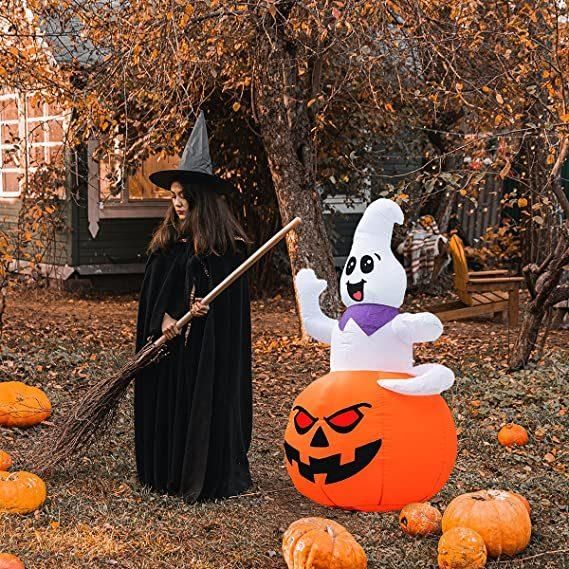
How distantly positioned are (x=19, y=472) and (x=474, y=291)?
688 centimetres

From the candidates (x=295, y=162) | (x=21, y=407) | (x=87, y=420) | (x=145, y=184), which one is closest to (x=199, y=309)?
(x=87, y=420)

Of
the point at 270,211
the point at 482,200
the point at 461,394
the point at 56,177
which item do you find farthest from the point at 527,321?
the point at 482,200

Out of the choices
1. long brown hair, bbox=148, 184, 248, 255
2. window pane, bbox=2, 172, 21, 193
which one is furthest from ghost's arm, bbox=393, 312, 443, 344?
window pane, bbox=2, 172, 21, 193

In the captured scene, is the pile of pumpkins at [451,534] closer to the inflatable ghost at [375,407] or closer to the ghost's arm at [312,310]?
the inflatable ghost at [375,407]

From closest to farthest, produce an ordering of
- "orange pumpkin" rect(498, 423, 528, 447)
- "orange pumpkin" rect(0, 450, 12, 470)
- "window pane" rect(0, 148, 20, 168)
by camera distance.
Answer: "orange pumpkin" rect(0, 450, 12, 470) → "orange pumpkin" rect(498, 423, 528, 447) → "window pane" rect(0, 148, 20, 168)

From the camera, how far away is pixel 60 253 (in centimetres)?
1387

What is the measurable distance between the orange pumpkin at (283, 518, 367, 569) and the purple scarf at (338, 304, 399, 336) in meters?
0.98

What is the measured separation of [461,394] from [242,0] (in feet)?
12.1

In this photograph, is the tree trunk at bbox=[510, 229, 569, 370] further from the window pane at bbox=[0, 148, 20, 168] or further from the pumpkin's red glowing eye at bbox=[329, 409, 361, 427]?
the window pane at bbox=[0, 148, 20, 168]

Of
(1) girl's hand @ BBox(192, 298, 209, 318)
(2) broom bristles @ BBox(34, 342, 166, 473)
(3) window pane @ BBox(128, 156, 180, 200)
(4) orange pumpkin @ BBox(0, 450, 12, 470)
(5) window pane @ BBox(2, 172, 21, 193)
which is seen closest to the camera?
(1) girl's hand @ BBox(192, 298, 209, 318)

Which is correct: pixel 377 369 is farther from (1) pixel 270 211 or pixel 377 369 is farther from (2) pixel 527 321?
(1) pixel 270 211

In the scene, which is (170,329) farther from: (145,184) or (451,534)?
(145,184)

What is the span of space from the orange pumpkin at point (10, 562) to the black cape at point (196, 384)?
4.13 ft

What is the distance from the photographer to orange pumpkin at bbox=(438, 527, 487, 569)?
4.34m
